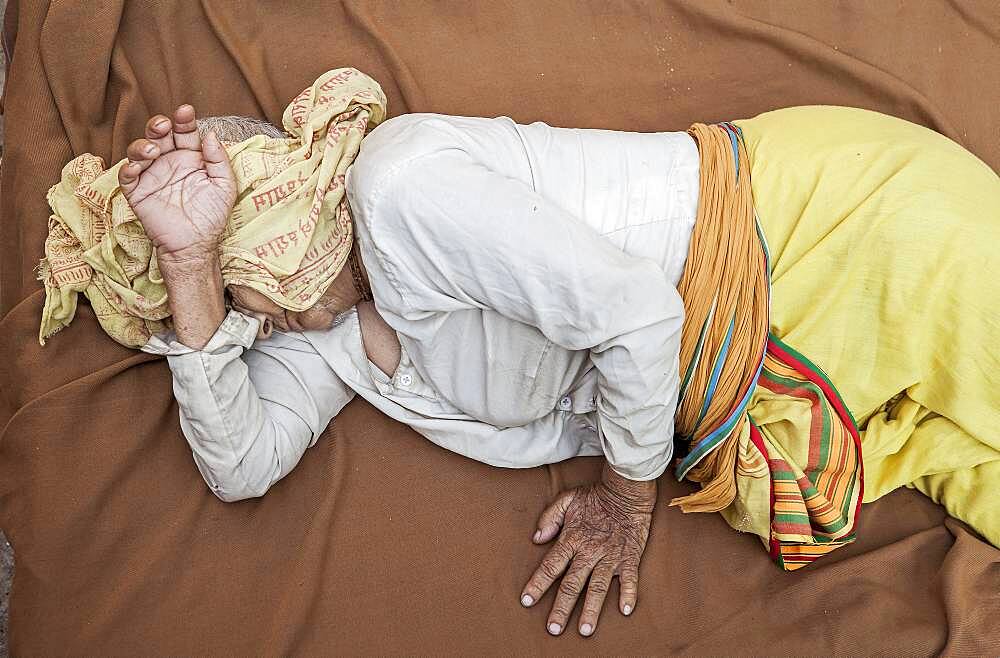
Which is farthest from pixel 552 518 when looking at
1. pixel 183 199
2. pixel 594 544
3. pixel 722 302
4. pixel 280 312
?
pixel 183 199

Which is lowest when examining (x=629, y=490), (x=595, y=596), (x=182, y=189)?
(x=595, y=596)

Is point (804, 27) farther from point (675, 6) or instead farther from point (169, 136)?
point (169, 136)

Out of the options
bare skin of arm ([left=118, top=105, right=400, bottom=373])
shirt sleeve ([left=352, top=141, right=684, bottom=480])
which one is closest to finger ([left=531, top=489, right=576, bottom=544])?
shirt sleeve ([left=352, top=141, right=684, bottom=480])

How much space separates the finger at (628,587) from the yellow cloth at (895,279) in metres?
0.25

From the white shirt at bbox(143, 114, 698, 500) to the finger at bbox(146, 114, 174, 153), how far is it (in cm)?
28

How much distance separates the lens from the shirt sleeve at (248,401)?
4.82 ft

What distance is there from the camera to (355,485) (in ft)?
5.50

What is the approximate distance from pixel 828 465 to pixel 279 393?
1.05 m

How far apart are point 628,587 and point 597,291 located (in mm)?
630

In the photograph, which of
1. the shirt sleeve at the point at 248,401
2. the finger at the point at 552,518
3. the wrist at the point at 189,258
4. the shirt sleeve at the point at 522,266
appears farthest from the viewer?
the finger at the point at 552,518

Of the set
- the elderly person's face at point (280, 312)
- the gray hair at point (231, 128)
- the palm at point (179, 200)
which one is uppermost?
the gray hair at point (231, 128)

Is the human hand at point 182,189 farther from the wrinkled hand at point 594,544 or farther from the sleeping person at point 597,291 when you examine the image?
the wrinkled hand at point 594,544

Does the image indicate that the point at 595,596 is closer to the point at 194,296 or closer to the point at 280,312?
the point at 280,312

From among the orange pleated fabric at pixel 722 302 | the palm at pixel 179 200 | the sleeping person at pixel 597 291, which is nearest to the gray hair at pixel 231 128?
the sleeping person at pixel 597 291
